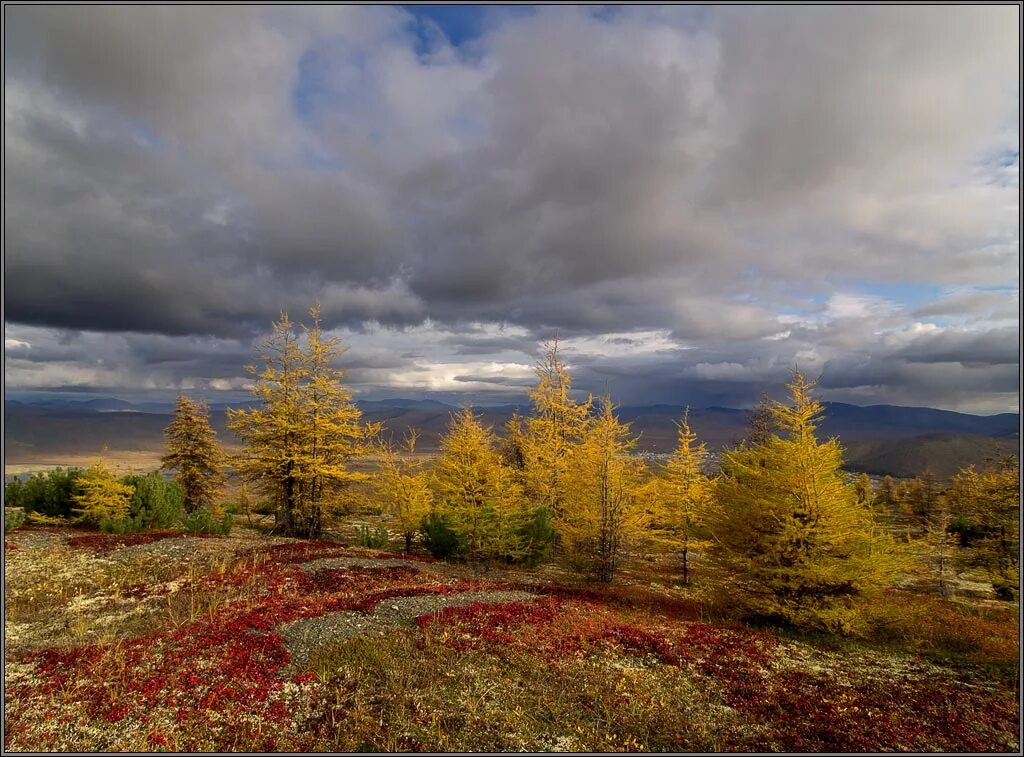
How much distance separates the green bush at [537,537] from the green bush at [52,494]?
33.3m

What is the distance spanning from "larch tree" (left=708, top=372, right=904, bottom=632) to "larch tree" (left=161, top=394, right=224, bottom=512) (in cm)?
4814

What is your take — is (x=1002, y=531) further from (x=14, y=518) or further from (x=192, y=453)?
(x=192, y=453)

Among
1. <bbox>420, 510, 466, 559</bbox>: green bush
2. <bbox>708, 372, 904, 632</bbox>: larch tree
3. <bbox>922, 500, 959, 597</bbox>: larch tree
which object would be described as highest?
<bbox>708, 372, 904, 632</bbox>: larch tree

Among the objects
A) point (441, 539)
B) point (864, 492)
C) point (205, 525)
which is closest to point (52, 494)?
point (205, 525)

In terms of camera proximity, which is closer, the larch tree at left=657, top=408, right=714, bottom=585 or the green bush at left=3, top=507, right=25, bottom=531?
the larch tree at left=657, top=408, right=714, bottom=585

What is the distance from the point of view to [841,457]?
56.4 ft

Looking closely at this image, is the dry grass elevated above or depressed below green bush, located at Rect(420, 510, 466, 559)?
above

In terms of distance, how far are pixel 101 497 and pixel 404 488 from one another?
67.0 feet

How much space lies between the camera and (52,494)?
35219mm

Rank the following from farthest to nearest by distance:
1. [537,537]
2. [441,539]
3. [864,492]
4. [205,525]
Result: [205,525] → [441,539] → [537,537] → [864,492]

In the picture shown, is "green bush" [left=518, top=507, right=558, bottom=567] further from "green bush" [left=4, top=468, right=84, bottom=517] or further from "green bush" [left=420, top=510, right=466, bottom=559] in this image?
"green bush" [left=4, top=468, right=84, bottom=517]

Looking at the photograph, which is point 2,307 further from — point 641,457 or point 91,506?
point 91,506

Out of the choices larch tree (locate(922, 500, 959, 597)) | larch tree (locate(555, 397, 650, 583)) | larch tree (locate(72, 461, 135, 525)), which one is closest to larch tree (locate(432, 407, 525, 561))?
larch tree (locate(555, 397, 650, 583))

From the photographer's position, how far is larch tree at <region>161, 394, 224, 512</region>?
47125 millimetres
